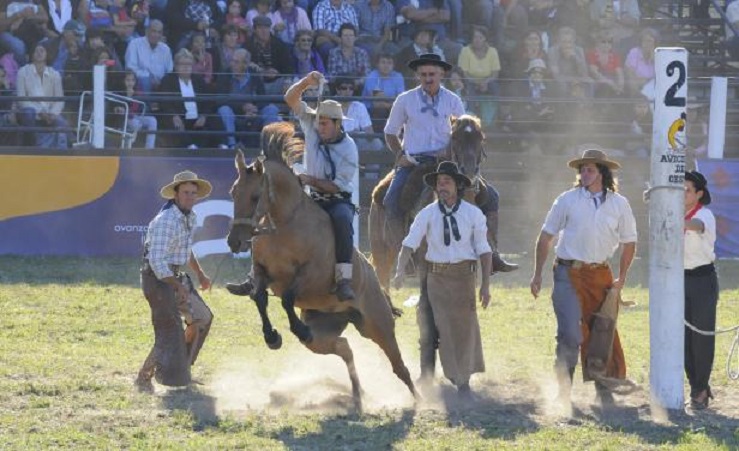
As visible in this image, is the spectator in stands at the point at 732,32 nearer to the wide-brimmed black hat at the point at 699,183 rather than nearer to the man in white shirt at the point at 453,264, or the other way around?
the wide-brimmed black hat at the point at 699,183

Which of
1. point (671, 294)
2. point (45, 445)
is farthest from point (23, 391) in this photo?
point (671, 294)

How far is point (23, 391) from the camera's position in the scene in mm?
10609

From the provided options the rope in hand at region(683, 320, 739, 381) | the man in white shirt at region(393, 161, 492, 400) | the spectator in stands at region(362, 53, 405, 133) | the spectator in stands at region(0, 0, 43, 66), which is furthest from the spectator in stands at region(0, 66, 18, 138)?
the rope in hand at region(683, 320, 739, 381)

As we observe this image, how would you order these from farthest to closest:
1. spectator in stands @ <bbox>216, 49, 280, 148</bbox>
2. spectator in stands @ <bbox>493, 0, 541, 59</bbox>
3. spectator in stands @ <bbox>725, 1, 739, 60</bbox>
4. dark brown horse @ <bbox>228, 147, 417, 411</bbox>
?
1. spectator in stands @ <bbox>725, 1, 739, 60</bbox>
2. spectator in stands @ <bbox>493, 0, 541, 59</bbox>
3. spectator in stands @ <bbox>216, 49, 280, 148</bbox>
4. dark brown horse @ <bbox>228, 147, 417, 411</bbox>

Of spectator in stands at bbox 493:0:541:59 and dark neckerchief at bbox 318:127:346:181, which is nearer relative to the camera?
dark neckerchief at bbox 318:127:346:181

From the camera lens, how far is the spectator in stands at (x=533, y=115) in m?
21.0

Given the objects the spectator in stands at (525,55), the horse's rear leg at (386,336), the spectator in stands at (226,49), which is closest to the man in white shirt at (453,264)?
the horse's rear leg at (386,336)

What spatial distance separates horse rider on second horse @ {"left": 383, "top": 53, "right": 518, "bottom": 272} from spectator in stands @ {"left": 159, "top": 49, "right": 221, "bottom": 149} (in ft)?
25.9

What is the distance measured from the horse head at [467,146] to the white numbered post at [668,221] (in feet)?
7.19

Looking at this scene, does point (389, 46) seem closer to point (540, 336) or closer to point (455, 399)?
point (540, 336)

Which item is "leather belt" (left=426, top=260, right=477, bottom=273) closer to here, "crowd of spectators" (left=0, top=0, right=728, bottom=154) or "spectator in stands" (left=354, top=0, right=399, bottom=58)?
"crowd of spectators" (left=0, top=0, right=728, bottom=154)

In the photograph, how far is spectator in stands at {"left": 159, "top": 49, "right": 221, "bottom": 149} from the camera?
67.3ft

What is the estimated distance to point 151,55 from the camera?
68.2ft

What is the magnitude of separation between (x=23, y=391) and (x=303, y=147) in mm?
2739
